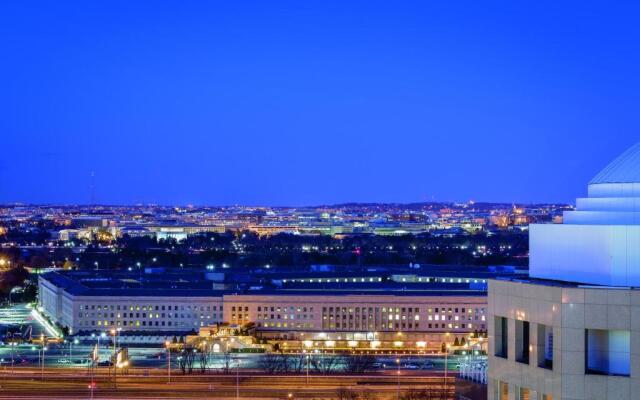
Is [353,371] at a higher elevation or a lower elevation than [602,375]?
lower

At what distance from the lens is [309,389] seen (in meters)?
51.9

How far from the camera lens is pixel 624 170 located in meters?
23.0

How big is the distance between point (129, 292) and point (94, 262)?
7029 cm

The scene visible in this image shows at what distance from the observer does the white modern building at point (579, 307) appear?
842 inches

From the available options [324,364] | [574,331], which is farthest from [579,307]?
[324,364]

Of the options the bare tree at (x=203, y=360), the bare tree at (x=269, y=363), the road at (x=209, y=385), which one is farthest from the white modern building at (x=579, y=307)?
the bare tree at (x=203, y=360)

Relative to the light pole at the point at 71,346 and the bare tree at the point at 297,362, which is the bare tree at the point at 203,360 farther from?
the light pole at the point at 71,346

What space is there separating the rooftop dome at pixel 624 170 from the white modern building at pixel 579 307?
0.07ft

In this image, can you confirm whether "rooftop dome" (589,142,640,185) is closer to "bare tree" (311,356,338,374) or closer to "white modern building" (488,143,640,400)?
"white modern building" (488,143,640,400)

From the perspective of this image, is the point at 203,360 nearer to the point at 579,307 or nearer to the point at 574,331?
the point at 574,331

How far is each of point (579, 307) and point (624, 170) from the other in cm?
279

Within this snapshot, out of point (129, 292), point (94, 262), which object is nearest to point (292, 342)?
point (129, 292)

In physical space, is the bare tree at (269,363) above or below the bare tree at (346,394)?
below

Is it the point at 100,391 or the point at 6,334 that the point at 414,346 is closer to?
the point at 6,334
